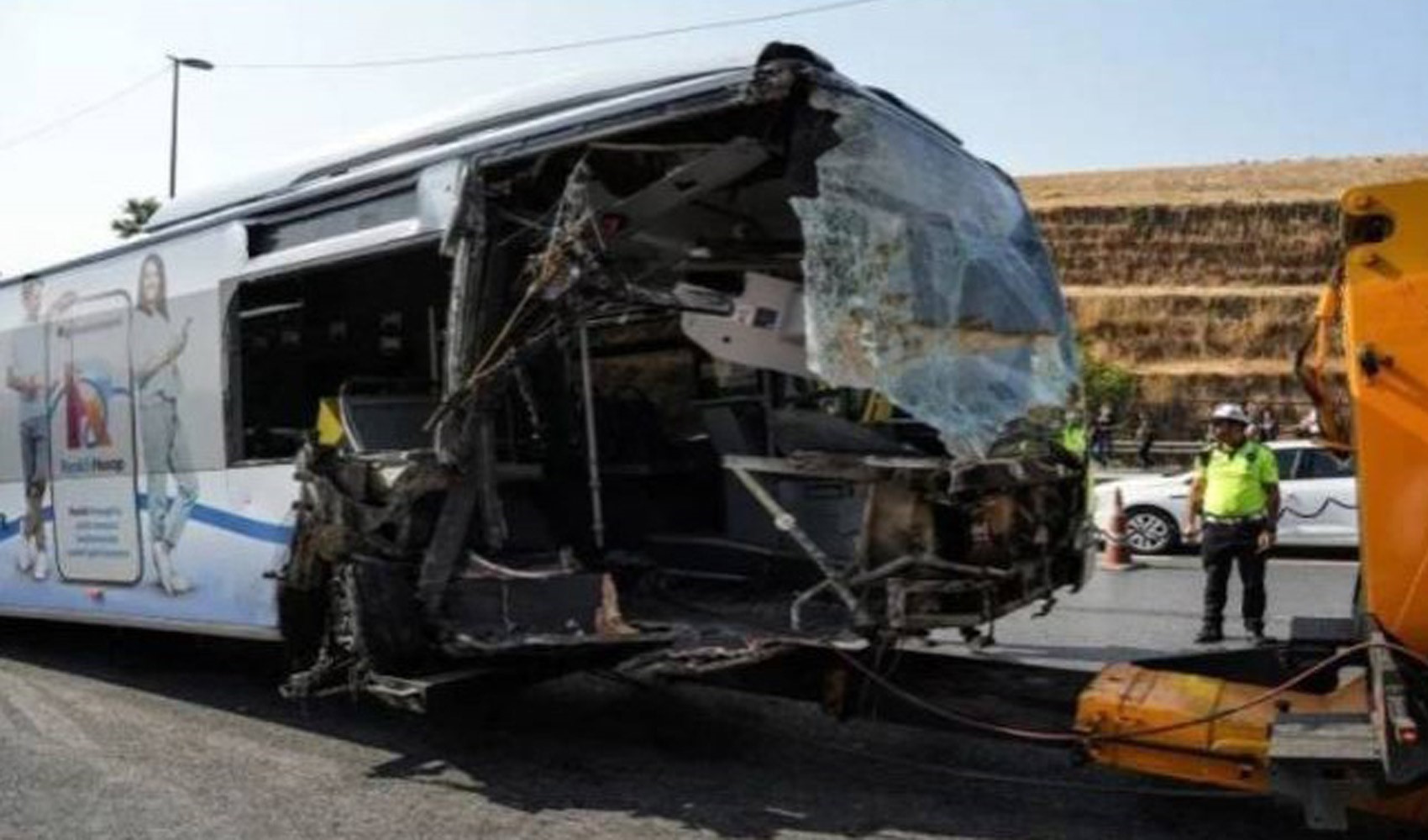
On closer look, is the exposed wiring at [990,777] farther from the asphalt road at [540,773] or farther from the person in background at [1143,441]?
the person in background at [1143,441]

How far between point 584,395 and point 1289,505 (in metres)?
9.75

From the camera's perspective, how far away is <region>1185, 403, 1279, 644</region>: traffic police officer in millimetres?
9688

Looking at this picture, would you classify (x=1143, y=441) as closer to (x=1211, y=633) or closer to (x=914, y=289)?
(x=1211, y=633)

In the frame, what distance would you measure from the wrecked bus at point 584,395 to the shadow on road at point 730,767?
56cm

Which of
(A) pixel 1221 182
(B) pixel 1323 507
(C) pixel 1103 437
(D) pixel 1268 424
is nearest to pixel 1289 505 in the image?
(B) pixel 1323 507

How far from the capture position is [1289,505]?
51.1 feet

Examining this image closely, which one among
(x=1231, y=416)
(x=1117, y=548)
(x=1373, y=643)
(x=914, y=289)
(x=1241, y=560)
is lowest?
(x=1117, y=548)

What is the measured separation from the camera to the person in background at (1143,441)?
99.5 ft

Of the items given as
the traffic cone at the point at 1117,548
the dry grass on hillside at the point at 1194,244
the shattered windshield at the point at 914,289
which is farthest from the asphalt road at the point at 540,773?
the dry grass on hillside at the point at 1194,244

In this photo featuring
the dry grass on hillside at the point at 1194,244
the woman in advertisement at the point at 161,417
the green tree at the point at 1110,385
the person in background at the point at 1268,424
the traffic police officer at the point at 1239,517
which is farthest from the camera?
the dry grass on hillside at the point at 1194,244

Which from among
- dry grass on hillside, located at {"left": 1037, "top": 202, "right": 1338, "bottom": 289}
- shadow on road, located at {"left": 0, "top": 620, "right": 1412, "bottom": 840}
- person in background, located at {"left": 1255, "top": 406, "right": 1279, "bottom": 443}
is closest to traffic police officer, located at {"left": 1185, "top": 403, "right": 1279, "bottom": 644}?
shadow on road, located at {"left": 0, "top": 620, "right": 1412, "bottom": 840}

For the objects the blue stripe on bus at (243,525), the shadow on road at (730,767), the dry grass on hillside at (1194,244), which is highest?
the dry grass on hillside at (1194,244)

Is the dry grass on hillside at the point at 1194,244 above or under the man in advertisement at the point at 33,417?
above

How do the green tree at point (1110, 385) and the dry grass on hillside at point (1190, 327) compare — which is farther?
the dry grass on hillside at point (1190, 327)
